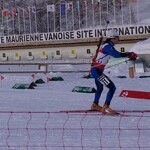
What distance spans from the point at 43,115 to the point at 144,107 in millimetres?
2979

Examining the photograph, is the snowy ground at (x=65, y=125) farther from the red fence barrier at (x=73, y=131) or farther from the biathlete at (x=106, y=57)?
the biathlete at (x=106, y=57)

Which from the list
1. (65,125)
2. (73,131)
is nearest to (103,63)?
(65,125)

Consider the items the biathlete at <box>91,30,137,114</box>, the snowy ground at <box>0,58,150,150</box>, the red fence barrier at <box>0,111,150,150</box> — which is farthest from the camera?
the biathlete at <box>91,30,137,114</box>

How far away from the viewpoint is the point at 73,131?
8297 millimetres

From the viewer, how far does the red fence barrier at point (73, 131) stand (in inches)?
280

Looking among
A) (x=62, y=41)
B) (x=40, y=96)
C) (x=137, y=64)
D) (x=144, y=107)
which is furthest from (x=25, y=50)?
(x=144, y=107)

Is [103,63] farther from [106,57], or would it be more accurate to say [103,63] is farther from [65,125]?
[65,125]

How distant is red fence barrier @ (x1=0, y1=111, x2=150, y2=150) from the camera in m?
7.11

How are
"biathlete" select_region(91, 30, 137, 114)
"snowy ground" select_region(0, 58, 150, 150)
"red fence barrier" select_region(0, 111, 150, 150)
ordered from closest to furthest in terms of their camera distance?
1. "red fence barrier" select_region(0, 111, 150, 150)
2. "snowy ground" select_region(0, 58, 150, 150)
3. "biathlete" select_region(91, 30, 137, 114)

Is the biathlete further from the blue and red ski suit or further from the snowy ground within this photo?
the snowy ground

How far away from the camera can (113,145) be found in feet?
23.2

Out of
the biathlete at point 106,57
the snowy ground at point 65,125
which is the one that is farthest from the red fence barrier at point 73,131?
the biathlete at point 106,57

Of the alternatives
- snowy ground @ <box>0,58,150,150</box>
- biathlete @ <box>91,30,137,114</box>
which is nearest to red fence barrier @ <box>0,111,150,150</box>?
snowy ground @ <box>0,58,150,150</box>

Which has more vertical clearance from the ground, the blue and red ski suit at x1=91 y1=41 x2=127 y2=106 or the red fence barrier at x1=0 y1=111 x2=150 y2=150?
the blue and red ski suit at x1=91 y1=41 x2=127 y2=106
